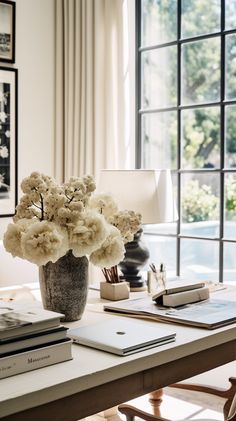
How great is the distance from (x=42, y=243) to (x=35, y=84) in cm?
247

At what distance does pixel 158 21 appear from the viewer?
12.2 feet

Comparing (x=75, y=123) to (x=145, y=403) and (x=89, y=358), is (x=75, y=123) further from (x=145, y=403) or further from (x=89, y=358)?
(x=89, y=358)

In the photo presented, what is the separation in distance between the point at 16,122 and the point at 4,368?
8.76 feet

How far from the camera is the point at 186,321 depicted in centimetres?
177

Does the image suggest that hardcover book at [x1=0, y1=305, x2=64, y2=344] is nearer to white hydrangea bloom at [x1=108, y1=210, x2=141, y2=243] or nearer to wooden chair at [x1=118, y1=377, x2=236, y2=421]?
wooden chair at [x1=118, y1=377, x2=236, y2=421]

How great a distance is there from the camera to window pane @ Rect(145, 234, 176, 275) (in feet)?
12.0

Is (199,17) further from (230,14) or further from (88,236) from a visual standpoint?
(88,236)

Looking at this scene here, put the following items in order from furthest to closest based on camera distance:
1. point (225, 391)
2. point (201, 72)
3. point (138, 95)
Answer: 1. point (138, 95)
2. point (201, 72)
3. point (225, 391)

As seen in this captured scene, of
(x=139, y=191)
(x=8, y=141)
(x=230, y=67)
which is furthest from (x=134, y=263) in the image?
(x=8, y=141)

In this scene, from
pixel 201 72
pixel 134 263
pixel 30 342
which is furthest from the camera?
pixel 201 72

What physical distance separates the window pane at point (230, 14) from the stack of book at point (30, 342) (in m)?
2.43

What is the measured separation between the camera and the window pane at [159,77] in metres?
3.64

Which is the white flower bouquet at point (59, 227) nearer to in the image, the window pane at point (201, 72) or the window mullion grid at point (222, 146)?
the window mullion grid at point (222, 146)

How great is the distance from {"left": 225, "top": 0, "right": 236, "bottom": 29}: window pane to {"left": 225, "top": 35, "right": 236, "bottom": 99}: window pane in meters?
0.06
